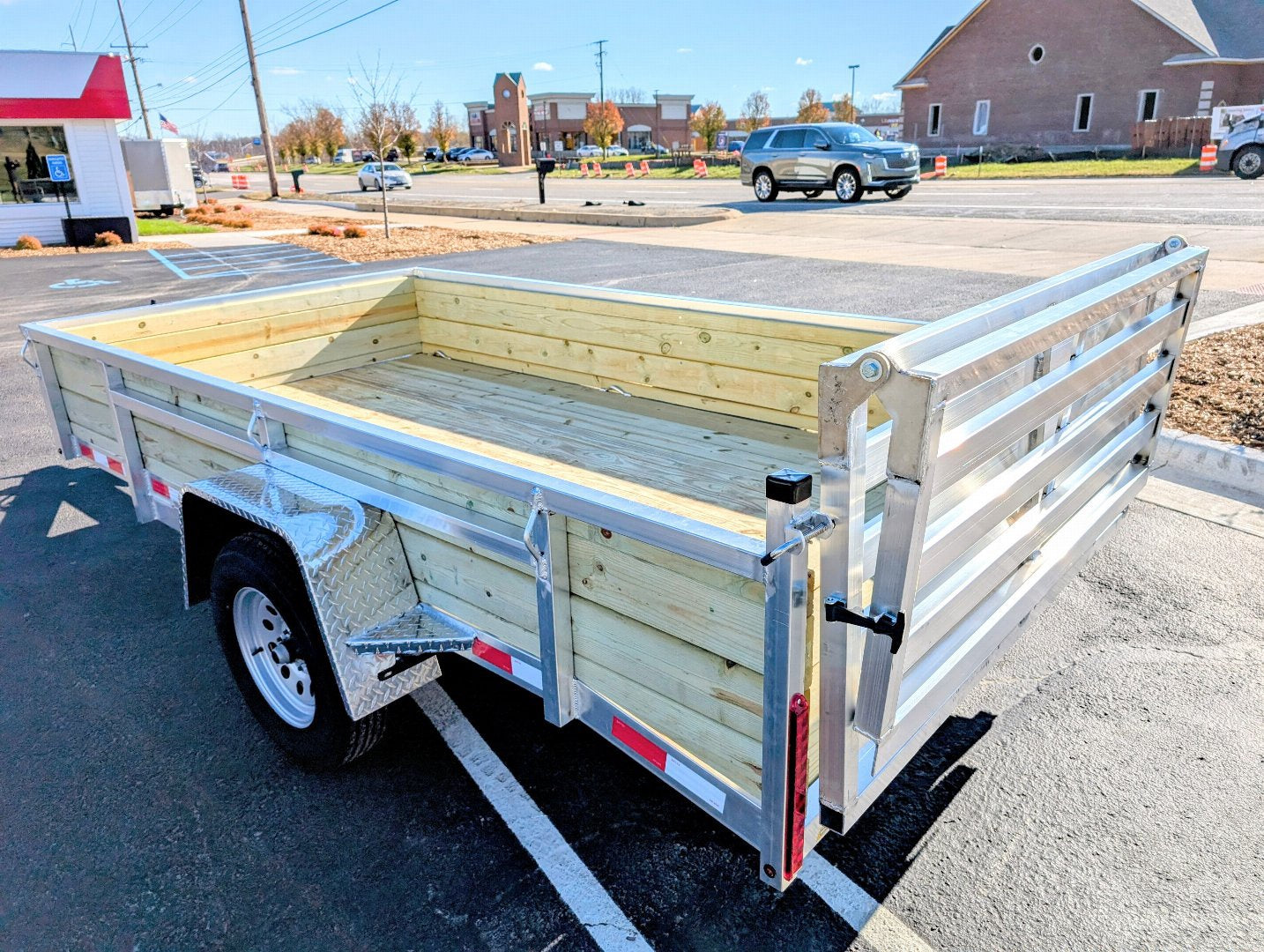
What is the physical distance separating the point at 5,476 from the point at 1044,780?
22.7 ft

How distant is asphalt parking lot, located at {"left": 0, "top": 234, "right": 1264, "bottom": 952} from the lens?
253 centimetres

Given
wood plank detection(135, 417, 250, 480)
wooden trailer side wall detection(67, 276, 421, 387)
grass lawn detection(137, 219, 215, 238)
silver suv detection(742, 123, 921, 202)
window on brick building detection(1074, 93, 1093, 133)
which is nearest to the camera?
wood plank detection(135, 417, 250, 480)

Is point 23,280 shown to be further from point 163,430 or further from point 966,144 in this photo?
point 966,144

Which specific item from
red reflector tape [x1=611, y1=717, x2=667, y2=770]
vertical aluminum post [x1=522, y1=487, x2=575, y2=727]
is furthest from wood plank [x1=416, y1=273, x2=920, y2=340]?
red reflector tape [x1=611, y1=717, x2=667, y2=770]

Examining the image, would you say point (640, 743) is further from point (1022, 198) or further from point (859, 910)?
point (1022, 198)

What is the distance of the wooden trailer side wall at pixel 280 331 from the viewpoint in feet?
16.3

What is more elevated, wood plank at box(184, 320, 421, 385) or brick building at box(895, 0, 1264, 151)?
brick building at box(895, 0, 1264, 151)

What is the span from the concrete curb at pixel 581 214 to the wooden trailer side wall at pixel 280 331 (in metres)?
16.6

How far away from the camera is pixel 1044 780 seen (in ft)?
9.99

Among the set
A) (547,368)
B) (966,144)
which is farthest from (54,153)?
(966,144)

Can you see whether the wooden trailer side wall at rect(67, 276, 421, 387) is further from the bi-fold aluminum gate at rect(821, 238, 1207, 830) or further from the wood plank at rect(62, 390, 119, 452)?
the bi-fold aluminum gate at rect(821, 238, 1207, 830)

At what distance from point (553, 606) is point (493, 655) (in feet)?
1.50

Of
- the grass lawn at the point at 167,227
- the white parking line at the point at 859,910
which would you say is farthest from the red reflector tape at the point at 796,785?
the grass lawn at the point at 167,227

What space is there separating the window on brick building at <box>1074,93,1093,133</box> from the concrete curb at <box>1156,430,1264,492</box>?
47.3 meters
